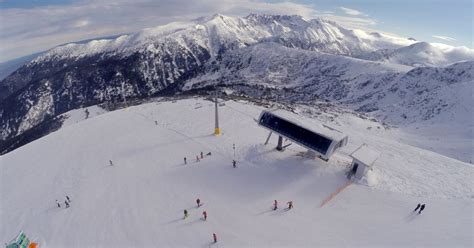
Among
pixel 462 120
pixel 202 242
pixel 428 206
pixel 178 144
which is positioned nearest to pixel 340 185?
pixel 428 206

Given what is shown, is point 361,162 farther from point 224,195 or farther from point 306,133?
point 224,195

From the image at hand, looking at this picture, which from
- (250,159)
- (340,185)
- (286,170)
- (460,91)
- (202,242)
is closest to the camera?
(202,242)

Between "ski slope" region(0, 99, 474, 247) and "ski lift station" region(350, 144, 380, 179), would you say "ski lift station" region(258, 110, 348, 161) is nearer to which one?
"ski lift station" region(350, 144, 380, 179)

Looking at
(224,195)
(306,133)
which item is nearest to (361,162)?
(306,133)

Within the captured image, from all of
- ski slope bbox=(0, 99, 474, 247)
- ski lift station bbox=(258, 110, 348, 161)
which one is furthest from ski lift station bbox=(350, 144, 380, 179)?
ski lift station bbox=(258, 110, 348, 161)

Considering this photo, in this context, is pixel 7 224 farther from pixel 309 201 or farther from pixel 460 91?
pixel 460 91
